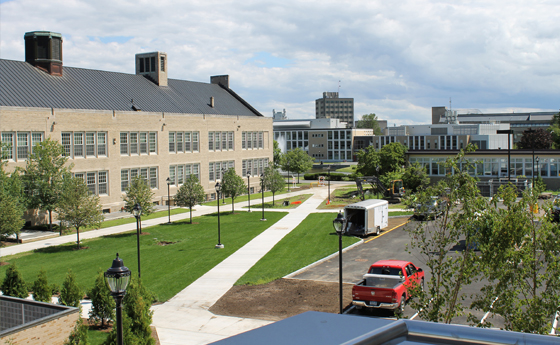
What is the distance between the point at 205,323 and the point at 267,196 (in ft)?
145

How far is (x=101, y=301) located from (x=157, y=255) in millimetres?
11914

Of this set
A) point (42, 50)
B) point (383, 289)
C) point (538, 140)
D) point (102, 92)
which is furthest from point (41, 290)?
point (538, 140)

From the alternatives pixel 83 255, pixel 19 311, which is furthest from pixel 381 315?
pixel 83 255

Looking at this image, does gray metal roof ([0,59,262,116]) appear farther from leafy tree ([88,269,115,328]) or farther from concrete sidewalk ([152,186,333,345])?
leafy tree ([88,269,115,328])

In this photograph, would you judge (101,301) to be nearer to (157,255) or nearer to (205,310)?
(205,310)

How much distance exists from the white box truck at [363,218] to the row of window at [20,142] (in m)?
24.3

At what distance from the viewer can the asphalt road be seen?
62.1 feet

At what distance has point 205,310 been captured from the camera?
1902cm

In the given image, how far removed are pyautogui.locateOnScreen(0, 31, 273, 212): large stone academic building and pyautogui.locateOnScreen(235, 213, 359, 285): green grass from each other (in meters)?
15.5

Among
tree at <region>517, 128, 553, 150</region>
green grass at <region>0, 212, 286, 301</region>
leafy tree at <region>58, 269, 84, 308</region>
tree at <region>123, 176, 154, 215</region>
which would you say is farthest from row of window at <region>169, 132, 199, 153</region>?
tree at <region>517, 128, 553, 150</region>

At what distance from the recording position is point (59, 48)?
45.6 meters

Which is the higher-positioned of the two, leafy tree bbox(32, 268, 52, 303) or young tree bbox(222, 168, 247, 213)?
young tree bbox(222, 168, 247, 213)

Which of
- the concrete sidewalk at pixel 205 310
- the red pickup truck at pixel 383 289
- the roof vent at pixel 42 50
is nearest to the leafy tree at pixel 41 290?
the concrete sidewalk at pixel 205 310

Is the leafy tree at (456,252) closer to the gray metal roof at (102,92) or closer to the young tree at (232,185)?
the young tree at (232,185)
